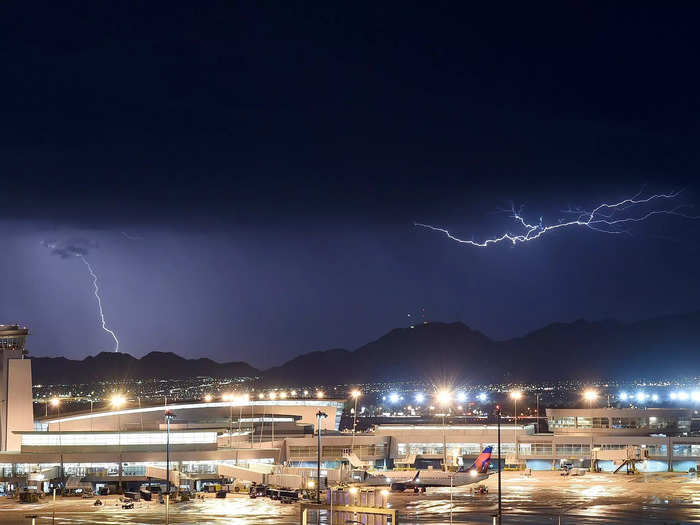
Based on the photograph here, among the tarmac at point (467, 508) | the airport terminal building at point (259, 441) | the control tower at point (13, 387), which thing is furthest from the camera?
the control tower at point (13, 387)

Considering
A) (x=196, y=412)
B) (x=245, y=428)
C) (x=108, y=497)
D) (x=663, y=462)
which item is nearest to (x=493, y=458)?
(x=663, y=462)

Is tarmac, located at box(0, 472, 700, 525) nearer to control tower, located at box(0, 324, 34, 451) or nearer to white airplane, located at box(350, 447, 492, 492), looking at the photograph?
white airplane, located at box(350, 447, 492, 492)

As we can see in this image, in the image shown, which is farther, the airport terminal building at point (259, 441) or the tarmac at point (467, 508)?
the airport terminal building at point (259, 441)

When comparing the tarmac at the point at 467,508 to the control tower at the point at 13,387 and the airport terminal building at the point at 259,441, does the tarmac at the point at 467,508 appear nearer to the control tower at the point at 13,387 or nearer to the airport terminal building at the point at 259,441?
the airport terminal building at the point at 259,441

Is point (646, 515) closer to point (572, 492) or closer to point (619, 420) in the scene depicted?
point (572, 492)

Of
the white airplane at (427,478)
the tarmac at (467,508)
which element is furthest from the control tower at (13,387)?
the white airplane at (427,478)

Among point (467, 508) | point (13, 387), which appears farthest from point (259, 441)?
point (467, 508)

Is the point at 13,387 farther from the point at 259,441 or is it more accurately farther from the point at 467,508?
the point at 467,508

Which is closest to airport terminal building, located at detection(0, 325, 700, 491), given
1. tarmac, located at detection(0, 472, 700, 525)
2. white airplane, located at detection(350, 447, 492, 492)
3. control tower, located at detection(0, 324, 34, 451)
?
control tower, located at detection(0, 324, 34, 451)
